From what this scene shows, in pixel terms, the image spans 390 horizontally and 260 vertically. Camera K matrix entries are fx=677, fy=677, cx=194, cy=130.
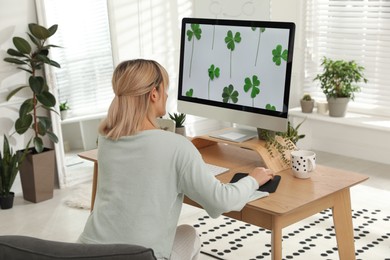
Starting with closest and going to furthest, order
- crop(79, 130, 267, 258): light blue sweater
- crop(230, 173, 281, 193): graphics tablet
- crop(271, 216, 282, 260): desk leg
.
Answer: crop(79, 130, 267, 258): light blue sweater
crop(271, 216, 282, 260): desk leg
crop(230, 173, 281, 193): graphics tablet

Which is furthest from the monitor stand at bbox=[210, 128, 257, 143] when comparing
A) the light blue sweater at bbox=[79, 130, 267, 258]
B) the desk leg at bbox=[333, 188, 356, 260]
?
the light blue sweater at bbox=[79, 130, 267, 258]

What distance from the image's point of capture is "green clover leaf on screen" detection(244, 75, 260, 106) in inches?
119

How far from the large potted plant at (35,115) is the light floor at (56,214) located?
121 millimetres

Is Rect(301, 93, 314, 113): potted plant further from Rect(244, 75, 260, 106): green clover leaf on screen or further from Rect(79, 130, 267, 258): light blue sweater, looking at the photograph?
Rect(79, 130, 267, 258): light blue sweater

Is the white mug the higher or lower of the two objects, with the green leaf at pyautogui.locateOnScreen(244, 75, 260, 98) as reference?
lower

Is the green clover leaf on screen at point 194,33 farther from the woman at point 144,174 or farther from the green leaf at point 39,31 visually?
the green leaf at point 39,31

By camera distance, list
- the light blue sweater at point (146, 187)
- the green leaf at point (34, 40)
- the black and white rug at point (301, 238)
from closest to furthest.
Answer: the light blue sweater at point (146, 187) → the black and white rug at point (301, 238) → the green leaf at point (34, 40)

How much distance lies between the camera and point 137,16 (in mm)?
5426

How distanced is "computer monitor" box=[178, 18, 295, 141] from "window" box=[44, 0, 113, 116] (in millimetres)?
1792

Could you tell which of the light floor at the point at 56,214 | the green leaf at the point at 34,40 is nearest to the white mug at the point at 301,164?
the light floor at the point at 56,214

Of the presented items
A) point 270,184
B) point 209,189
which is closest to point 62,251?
point 209,189

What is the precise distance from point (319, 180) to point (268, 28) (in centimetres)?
70

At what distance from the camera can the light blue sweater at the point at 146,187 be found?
224 cm

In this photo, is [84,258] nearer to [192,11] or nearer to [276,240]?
[276,240]
